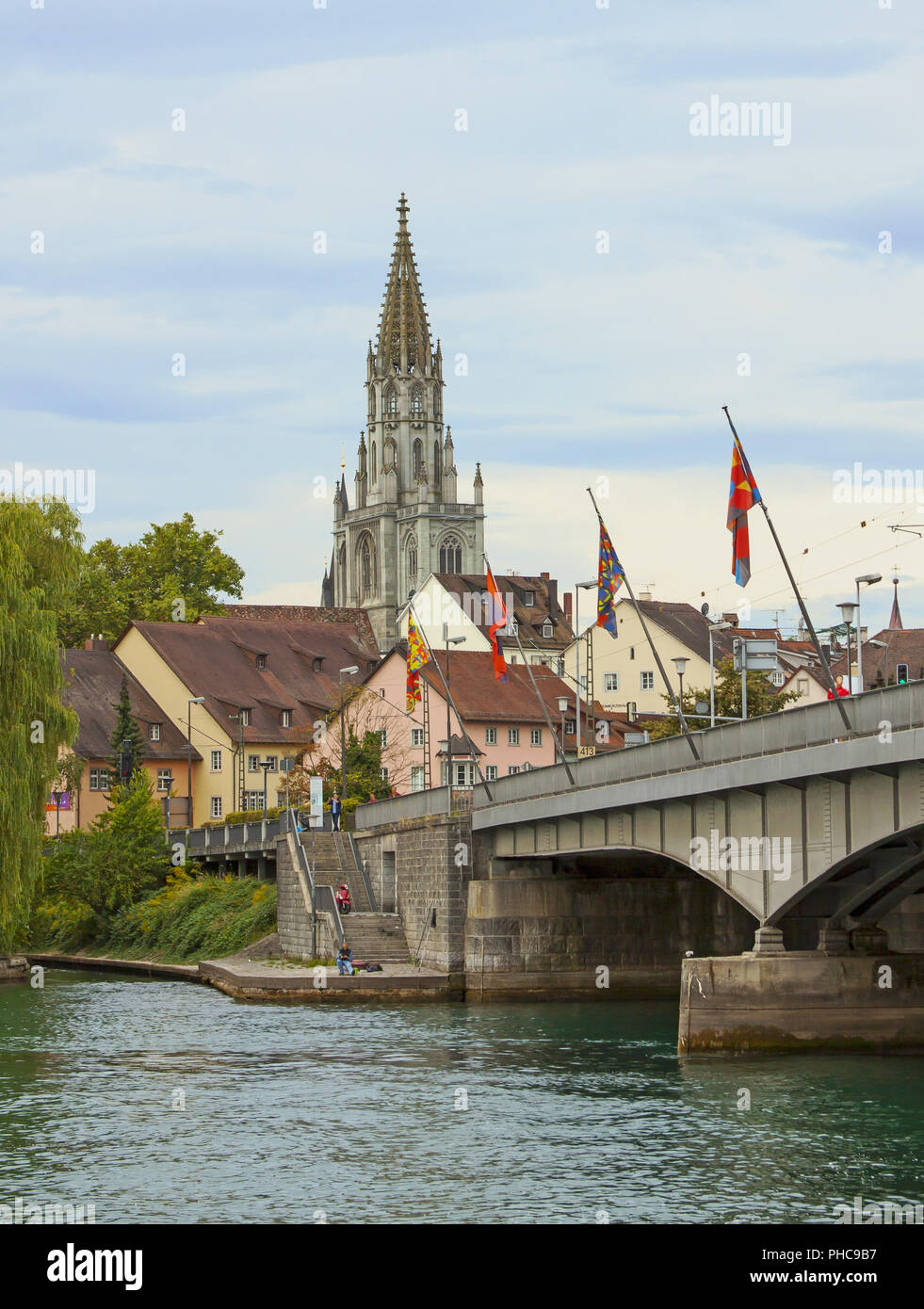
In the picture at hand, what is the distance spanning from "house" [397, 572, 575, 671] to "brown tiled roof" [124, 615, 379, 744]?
10.2 metres

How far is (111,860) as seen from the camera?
80.3m

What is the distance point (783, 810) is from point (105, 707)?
7244 centimetres

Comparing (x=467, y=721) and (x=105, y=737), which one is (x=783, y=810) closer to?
(x=467, y=721)

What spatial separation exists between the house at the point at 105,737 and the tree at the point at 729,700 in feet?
92.1

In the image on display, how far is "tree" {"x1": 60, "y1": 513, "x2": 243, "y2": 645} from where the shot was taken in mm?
125312

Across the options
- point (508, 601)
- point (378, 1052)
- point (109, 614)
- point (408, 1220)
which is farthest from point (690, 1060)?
point (508, 601)

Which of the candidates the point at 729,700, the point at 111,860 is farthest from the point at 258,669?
the point at 729,700

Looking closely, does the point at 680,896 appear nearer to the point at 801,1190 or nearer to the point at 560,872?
the point at 560,872

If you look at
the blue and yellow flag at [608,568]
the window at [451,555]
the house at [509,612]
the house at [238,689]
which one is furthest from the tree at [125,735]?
the window at [451,555]

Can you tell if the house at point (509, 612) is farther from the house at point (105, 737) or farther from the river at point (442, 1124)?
the river at point (442, 1124)

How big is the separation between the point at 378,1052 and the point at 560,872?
1665 cm

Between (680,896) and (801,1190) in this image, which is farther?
(680,896)

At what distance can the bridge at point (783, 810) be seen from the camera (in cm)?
3475
